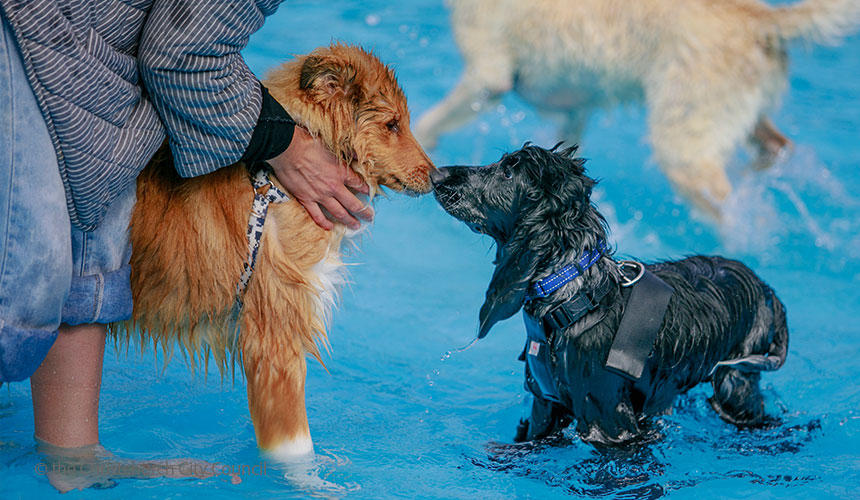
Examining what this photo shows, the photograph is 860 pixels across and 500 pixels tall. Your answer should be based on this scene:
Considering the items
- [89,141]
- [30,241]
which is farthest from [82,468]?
[89,141]

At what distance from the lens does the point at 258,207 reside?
8.73 ft

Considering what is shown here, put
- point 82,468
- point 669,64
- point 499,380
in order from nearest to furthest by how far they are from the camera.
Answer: point 82,468, point 499,380, point 669,64

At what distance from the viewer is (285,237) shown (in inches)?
107

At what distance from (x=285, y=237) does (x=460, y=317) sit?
7.46 feet

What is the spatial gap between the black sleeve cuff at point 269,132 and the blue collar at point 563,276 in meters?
0.96

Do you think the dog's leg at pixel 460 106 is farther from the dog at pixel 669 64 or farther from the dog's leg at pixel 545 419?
the dog's leg at pixel 545 419

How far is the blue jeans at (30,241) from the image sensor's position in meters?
1.99

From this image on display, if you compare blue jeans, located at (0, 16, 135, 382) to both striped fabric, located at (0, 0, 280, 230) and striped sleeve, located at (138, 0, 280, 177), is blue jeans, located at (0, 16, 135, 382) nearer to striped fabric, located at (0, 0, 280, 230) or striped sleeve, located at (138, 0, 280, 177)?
striped fabric, located at (0, 0, 280, 230)

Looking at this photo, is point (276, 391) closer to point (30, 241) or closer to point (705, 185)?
point (30, 241)

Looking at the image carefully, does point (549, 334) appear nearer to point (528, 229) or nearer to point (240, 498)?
point (528, 229)

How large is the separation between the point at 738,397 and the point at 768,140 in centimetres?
259

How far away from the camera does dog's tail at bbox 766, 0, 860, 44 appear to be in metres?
4.73

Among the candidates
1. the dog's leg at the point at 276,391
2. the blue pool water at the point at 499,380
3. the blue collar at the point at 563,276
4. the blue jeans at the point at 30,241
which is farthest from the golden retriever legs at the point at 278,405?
the blue collar at the point at 563,276

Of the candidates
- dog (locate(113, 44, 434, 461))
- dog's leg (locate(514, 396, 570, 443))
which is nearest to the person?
dog (locate(113, 44, 434, 461))
